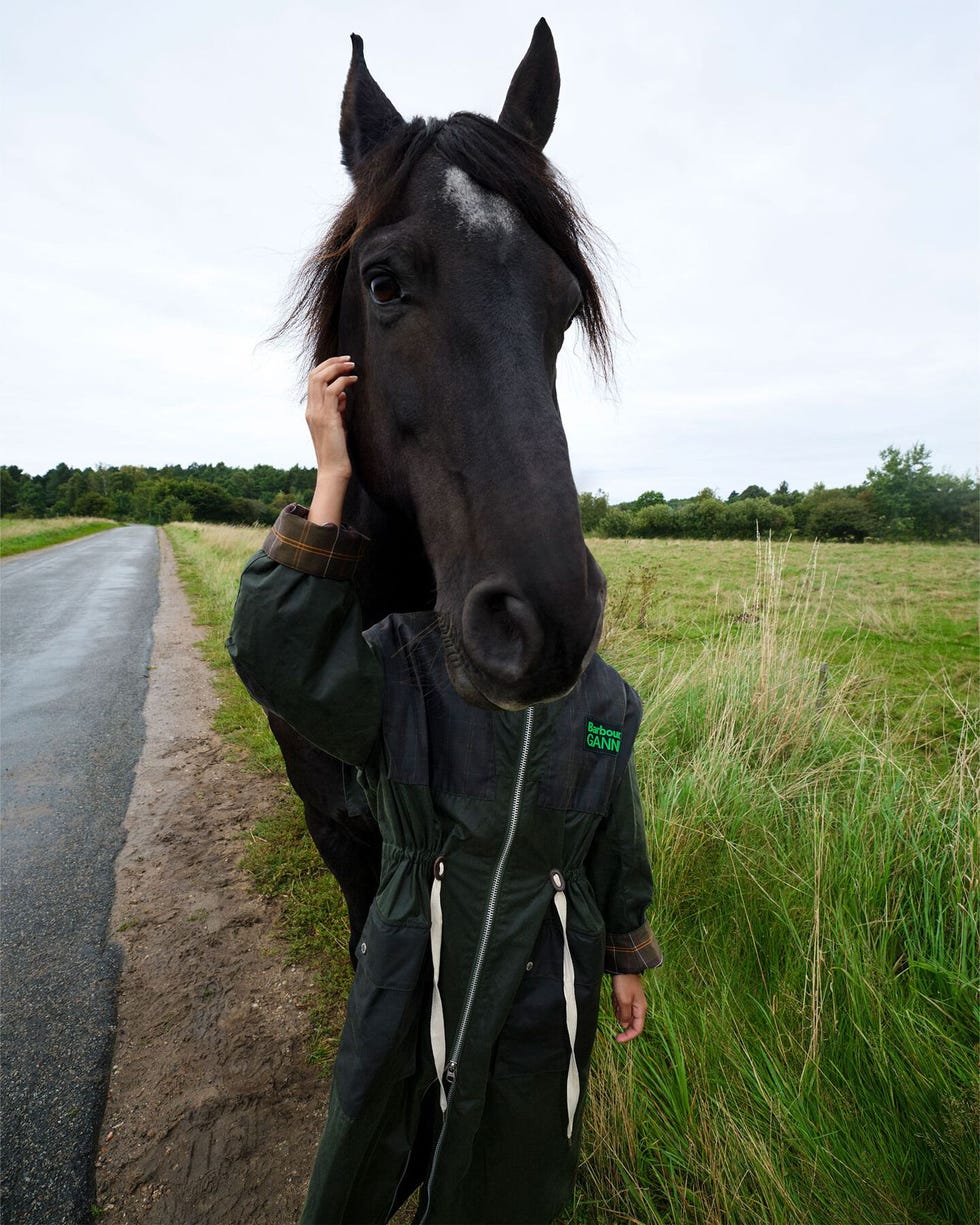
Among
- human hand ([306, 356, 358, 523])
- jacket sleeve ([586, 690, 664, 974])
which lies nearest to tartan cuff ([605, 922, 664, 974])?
jacket sleeve ([586, 690, 664, 974])

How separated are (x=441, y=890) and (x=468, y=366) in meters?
1.19

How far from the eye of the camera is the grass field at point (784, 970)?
155 cm

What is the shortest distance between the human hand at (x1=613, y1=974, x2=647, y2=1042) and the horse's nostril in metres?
1.10

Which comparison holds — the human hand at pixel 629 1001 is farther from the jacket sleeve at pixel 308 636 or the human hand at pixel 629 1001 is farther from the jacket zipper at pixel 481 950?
the jacket sleeve at pixel 308 636

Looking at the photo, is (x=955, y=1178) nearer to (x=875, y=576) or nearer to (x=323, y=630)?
(x=323, y=630)

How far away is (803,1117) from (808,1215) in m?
0.24

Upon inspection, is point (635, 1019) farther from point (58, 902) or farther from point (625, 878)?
point (58, 902)

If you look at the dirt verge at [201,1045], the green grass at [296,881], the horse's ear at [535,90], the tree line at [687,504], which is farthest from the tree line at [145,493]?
the horse's ear at [535,90]

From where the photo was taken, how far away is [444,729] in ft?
4.58

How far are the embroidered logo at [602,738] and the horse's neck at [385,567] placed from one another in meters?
0.67

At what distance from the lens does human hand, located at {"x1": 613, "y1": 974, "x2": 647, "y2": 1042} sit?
1.60 metres

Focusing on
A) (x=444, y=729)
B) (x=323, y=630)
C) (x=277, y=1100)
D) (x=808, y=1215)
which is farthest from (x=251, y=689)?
(x=808, y=1215)

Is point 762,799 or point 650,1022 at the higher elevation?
point 762,799

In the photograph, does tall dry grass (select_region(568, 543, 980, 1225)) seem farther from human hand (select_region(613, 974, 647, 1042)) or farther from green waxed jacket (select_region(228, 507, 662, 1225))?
green waxed jacket (select_region(228, 507, 662, 1225))
